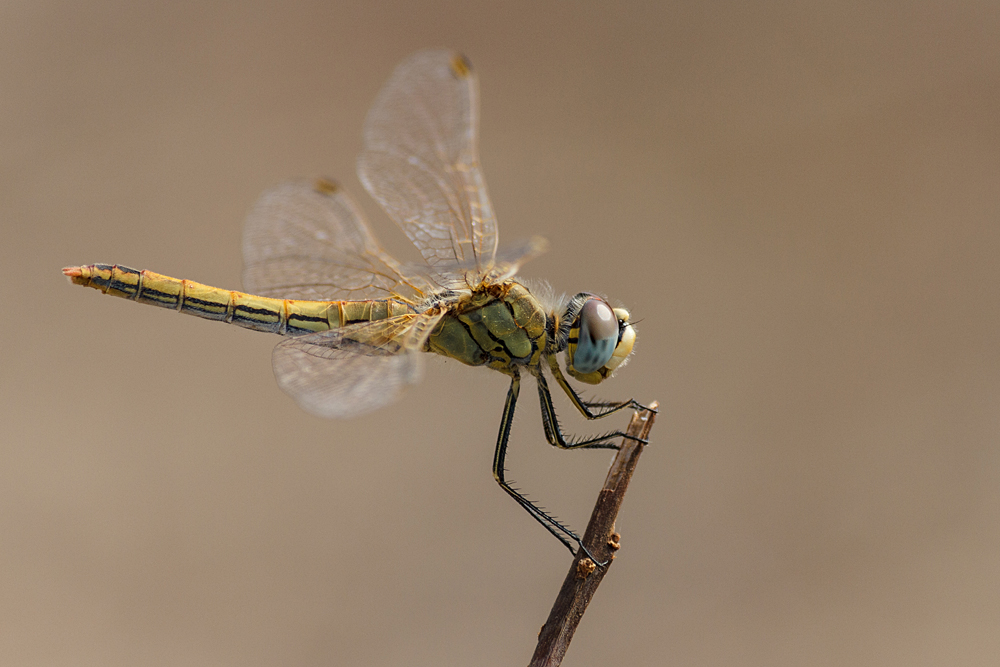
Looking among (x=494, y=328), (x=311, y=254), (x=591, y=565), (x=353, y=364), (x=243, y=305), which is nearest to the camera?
(x=591, y=565)

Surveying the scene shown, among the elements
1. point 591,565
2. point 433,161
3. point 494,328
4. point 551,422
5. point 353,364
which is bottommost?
point 591,565

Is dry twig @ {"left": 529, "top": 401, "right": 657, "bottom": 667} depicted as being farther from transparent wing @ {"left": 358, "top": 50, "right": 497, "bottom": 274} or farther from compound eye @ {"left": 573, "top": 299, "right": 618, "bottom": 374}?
transparent wing @ {"left": 358, "top": 50, "right": 497, "bottom": 274}

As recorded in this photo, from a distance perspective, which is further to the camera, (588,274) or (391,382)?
(588,274)

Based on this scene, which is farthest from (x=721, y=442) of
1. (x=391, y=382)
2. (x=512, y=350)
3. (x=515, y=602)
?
(x=391, y=382)

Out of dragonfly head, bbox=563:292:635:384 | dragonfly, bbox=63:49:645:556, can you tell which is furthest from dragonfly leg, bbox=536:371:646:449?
dragonfly head, bbox=563:292:635:384

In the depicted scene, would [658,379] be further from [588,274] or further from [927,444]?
[927,444]

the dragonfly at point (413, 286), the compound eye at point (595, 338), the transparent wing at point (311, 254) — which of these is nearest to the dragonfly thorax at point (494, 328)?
the dragonfly at point (413, 286)

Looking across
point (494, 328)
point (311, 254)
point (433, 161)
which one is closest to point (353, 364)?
point (494, 328)

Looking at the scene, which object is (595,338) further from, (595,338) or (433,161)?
(433,161)
